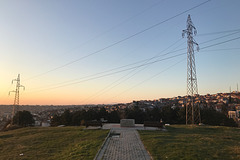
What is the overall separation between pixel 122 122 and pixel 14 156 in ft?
36.2

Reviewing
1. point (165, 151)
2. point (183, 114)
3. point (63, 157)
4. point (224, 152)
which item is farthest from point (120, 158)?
point (183, 114)

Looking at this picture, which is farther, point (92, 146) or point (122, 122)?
point (122, 122)

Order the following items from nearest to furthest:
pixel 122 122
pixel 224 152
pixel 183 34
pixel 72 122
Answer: pixel 224 152
pixel 122 122
pixel 183 34
pixel 72 122

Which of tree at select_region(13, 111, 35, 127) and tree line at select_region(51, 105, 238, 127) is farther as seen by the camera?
tree at select_region(13, 111, 35, 127)

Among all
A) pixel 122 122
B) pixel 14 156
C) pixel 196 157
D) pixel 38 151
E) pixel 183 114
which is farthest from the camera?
pixel 183 114

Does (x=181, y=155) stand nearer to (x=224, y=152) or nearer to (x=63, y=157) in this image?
(x=224, y=152)

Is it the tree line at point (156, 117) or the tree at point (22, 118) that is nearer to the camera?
the tree line at point (156, 117)

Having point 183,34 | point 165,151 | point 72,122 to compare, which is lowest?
→ point 72,122

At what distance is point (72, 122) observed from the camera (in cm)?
3662

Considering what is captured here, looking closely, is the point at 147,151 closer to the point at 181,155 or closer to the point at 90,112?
the point at 181,155

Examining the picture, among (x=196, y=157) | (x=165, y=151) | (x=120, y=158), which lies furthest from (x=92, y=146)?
(x=196, y=157)

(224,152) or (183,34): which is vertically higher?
(183,34)

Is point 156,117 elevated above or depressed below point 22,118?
above

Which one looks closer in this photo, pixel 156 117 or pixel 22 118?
pixel 156 117
